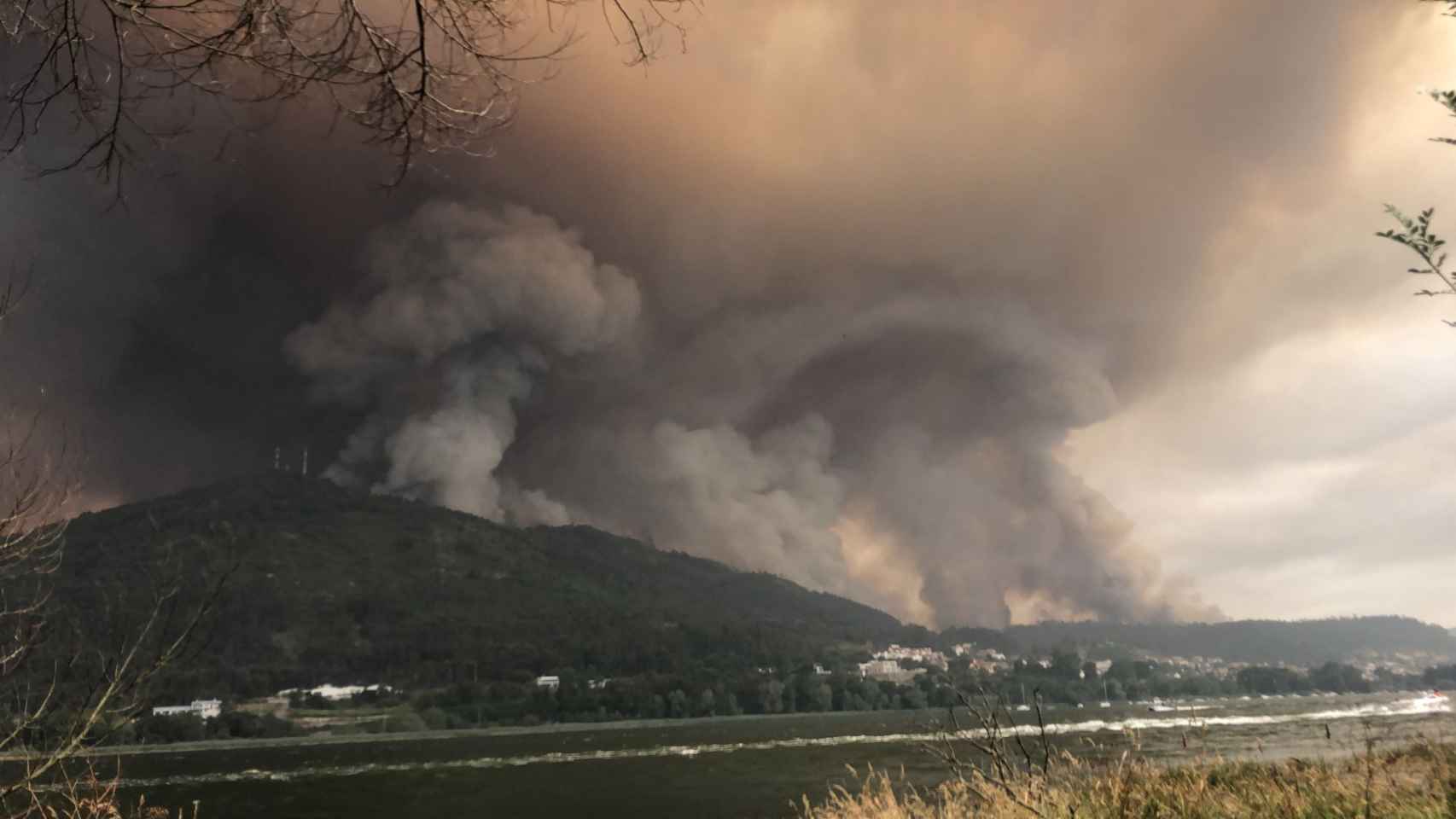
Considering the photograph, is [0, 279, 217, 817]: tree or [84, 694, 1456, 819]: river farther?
[84, 694, 1456, 819]: river

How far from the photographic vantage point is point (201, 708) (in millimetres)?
183875

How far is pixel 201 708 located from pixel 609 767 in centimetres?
14624

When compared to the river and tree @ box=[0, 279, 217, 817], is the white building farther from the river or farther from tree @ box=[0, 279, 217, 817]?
tree @ box=[0, 279, 217, 817]

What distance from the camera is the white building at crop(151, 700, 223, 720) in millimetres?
173500

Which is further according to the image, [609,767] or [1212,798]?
[609,767]

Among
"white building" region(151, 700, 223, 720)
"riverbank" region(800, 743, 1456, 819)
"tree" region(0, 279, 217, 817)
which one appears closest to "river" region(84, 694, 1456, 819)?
"riverbank" region(800, 743, 1456, 819)

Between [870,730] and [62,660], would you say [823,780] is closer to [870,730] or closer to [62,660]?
[62,660]

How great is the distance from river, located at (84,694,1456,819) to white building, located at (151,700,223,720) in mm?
34107

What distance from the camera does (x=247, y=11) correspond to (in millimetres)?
3281

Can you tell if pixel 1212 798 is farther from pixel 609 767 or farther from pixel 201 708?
pixel 201 708

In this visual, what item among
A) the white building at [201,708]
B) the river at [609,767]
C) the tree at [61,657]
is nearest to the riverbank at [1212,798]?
the river at [609,767]

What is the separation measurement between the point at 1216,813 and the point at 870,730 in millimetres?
137548

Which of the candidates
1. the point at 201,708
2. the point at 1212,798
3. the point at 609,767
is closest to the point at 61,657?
the point at 1212,798

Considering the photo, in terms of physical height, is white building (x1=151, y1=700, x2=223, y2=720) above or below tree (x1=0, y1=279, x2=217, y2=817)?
below
